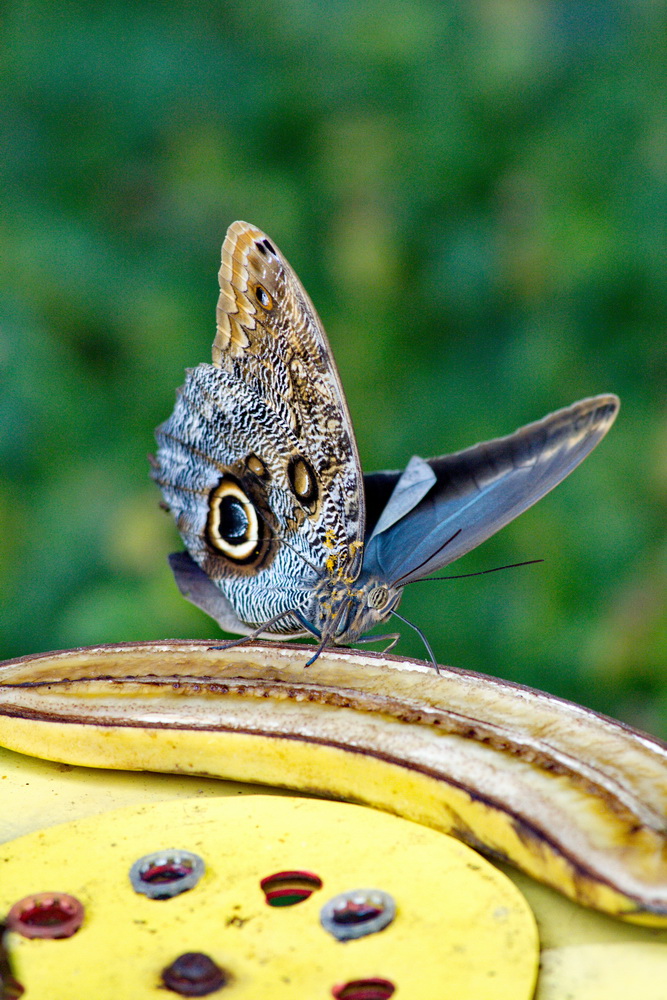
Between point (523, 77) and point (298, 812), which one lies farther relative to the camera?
point (523, 77)

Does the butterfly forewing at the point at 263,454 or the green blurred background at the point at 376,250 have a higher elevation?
the green blurred background at the point at 376,250

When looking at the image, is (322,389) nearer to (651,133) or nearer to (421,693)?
(421,693)

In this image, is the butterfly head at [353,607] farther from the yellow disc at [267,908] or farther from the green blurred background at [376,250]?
the green blurred background at [376,250]

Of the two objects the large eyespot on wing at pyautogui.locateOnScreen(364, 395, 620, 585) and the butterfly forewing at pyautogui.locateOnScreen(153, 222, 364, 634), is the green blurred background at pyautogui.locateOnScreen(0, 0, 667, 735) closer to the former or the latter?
the butterfly forewing at pyautogui.locateOnScreen(153, 222, 364, 634)

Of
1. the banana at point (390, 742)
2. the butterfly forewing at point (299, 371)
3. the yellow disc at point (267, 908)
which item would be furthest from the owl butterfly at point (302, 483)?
the yellow disc at point (267, 908)

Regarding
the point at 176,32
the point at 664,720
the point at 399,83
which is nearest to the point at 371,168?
the point at 399,83

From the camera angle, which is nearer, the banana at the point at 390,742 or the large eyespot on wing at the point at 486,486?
the banana at the point at 390,742

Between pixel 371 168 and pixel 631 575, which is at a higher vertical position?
pixel 371 168

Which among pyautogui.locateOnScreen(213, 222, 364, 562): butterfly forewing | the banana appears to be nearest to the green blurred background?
pyautogui.locateOnScreen(213, 222, 364, 562): butterfly forewing
